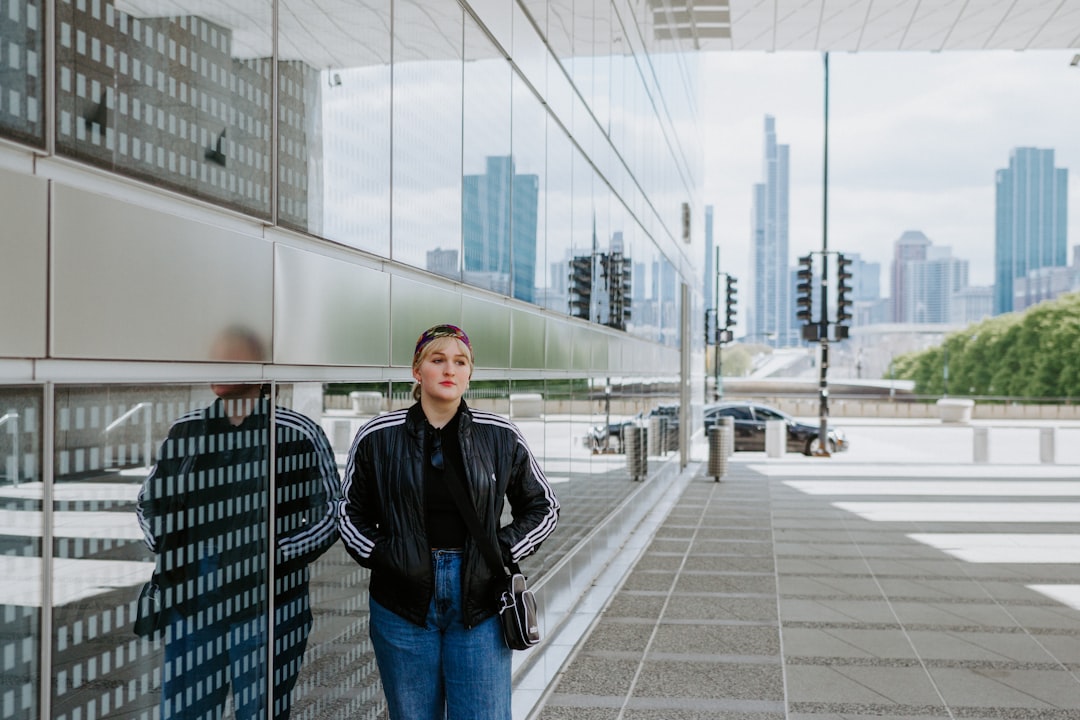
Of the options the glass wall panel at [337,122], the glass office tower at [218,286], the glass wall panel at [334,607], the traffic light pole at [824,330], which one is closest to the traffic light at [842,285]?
the traffic light pole at [824,330]

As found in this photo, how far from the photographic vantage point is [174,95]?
8.52 ft

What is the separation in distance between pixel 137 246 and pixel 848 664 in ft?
19.0

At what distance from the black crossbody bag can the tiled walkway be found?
2672 mm

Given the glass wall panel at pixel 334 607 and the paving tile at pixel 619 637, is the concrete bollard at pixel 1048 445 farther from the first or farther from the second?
the glass wall panel at pixel 334 607

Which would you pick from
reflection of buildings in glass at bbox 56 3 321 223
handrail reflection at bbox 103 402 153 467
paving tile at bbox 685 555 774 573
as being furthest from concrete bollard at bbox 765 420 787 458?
handrail reflection at bbox 103 402 153 467

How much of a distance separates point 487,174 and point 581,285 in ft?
13.1

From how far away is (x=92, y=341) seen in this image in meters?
2.25

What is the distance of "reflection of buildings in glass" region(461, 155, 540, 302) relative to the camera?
5680 mm

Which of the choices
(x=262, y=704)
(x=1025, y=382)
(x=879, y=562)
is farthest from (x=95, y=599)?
(x=1025, y=382)

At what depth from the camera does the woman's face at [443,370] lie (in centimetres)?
330

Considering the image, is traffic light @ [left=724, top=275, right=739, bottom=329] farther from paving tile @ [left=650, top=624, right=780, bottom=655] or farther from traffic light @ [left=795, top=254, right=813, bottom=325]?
paving tile @ [left=650, top=624, right=780, bottom=655]

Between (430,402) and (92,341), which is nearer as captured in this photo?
(92,341)

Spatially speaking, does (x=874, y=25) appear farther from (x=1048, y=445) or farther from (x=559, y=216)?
(x=559, y=216)

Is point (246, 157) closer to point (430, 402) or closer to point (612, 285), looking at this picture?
point (430, 402)
